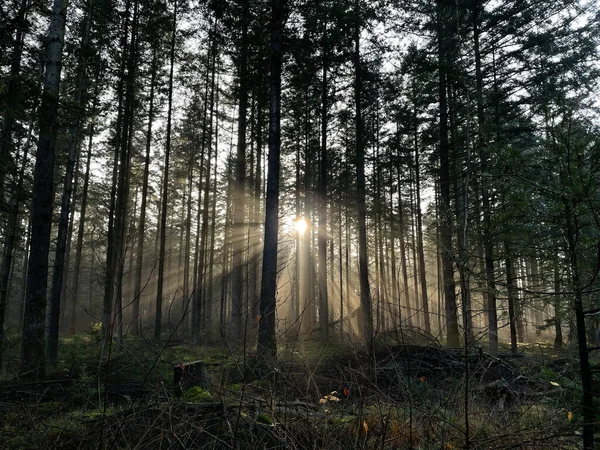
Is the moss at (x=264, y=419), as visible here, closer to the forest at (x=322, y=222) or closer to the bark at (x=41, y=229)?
the forest at (x=322, y=222)

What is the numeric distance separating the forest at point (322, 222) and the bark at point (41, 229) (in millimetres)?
41

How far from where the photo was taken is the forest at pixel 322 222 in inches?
110

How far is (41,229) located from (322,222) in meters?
10.4

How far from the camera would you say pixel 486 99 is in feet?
43.0

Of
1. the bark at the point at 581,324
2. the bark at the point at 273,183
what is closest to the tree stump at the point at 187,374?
the bark at the point at 273,183

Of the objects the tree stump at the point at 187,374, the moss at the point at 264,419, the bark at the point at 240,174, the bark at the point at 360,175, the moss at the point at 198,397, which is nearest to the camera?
the moss at the point at 264,419

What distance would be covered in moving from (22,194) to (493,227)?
1048 centimetres

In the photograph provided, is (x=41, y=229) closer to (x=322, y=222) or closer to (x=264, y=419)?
(x=264, y=419)

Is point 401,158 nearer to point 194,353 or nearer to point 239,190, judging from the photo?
point 239,190

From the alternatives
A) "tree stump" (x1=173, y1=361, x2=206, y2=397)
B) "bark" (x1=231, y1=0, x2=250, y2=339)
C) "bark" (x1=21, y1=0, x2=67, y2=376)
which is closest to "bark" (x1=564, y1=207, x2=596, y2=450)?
"tree stump" (x1=173, y1=361, x2=206, y2=397)

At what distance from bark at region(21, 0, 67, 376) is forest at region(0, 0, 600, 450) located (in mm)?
41

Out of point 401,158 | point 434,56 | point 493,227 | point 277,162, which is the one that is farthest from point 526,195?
point 401,158

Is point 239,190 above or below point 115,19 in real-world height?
below

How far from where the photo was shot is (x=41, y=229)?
6.99 m
